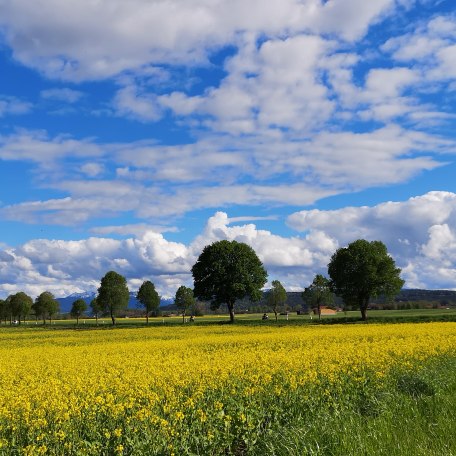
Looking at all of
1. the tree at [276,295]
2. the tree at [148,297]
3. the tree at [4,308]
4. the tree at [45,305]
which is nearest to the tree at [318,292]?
the tree at [276,295]

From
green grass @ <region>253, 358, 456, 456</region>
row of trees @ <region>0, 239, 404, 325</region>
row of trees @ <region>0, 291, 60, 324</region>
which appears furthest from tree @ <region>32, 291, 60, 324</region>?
green grass @ <region>253, 358, 456, 456</region>

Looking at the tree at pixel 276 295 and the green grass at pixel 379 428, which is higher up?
the tree at pixel 276 295

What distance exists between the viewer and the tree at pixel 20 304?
407 feet

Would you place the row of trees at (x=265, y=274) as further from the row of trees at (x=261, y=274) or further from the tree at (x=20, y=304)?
the tree at (x=20, y=304)

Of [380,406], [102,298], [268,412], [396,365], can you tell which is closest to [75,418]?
[268,412]

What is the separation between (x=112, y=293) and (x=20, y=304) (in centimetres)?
4226

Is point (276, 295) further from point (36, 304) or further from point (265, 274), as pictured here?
point (36, 304)

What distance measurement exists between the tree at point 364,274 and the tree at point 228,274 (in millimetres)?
12439

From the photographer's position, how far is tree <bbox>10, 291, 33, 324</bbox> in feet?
407

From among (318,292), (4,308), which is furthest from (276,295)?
(4,308)

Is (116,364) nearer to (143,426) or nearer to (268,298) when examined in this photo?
(143,426)

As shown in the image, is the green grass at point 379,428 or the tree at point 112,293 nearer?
the green grass at point 379,428

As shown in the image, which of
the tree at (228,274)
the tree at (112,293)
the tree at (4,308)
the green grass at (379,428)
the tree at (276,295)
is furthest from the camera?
A: the tree at (4,308)

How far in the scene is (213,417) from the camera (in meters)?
10.1
